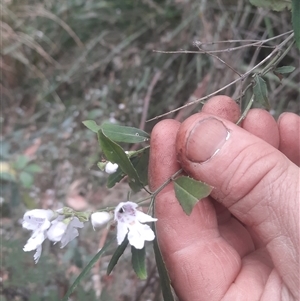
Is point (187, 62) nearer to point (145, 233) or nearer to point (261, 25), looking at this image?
point (261, 25)

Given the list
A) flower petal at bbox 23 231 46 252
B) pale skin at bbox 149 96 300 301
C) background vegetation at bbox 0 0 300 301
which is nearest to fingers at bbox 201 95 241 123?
pale skin at bbox 149 96 300 301

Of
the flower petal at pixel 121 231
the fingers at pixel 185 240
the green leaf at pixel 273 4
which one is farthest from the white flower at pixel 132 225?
the green leaf at pixel 273 4

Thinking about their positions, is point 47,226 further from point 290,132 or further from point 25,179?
point 25,179

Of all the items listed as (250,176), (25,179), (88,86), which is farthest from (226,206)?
(88,86)

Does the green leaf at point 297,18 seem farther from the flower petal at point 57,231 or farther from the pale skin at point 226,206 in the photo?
the flower petal at point 57,231

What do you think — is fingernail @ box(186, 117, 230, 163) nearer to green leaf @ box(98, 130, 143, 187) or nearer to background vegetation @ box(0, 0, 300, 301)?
green leaf @ box(98, 130, 143, 187)
